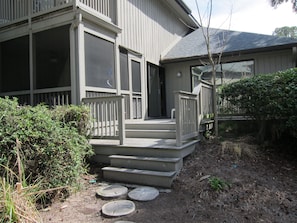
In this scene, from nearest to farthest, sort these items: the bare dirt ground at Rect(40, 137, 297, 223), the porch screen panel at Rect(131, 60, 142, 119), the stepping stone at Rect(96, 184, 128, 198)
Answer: the bare dirt ground at Rect(40, 137, 297, 223), the stepping stone at Rect(96, 184, 128, 198), the porch screen panel at Rect(131, 60, 142, 119)

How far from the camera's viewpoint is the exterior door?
891 cm

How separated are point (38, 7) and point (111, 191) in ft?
16.9

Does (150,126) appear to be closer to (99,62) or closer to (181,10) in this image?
(99,62)

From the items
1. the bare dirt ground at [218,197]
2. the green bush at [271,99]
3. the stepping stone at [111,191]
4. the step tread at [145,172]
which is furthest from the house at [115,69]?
the green bush at [271,99]

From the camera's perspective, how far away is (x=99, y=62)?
591cm

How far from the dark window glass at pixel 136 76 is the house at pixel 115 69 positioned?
63 millimetres

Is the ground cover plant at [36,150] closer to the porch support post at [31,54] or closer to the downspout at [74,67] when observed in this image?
the downspout at [74,67]

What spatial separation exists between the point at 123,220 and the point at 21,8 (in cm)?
624

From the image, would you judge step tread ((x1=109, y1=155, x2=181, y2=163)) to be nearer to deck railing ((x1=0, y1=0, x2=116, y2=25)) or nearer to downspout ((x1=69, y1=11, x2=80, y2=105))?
downspout ((x1=69, y1=11, x2=80, y2=105))

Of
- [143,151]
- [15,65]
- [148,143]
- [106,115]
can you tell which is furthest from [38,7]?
[143,151]

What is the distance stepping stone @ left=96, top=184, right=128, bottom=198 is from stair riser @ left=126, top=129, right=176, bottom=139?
1.74m

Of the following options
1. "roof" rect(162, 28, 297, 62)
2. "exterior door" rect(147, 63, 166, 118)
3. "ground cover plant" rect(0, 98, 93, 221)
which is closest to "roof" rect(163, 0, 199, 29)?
"roof" rect(162, 28, 297, 62)

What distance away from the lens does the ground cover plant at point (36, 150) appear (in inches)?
126

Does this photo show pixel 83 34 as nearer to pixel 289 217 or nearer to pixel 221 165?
pixel 221 165
